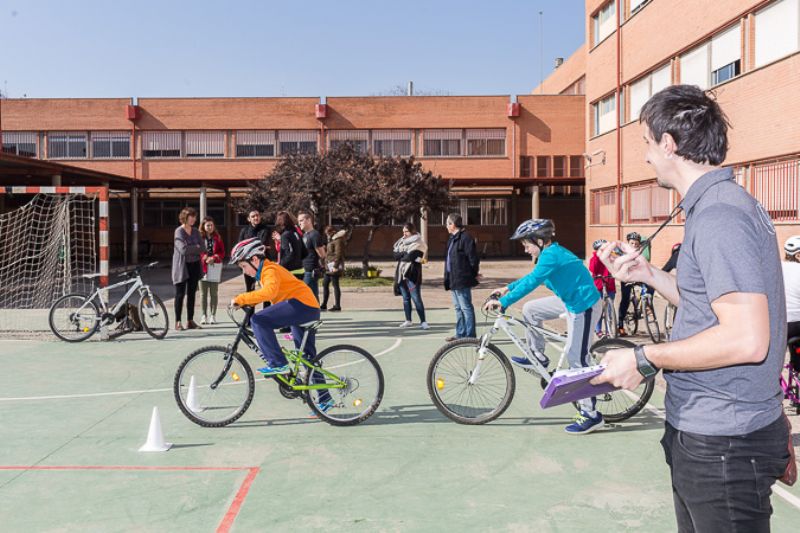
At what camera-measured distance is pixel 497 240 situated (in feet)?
154

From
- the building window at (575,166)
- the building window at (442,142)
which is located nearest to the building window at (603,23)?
the building window at (575,166)

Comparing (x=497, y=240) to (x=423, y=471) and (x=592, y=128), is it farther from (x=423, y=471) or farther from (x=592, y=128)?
(x=423, y=471)

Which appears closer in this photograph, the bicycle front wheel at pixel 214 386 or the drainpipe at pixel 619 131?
the bicycle front wheel at pixel 214 386

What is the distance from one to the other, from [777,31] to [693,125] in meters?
17.3

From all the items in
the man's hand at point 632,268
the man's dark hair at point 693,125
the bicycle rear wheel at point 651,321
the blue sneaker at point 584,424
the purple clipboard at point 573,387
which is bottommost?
the blue sneaker at point 584,424

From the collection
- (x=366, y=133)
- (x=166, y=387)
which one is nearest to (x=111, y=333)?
(x=166, y=387)

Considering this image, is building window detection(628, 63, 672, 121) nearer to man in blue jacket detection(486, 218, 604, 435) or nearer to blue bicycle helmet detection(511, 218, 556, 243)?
blue bicycle helmet detection(511, 218, 556, 243)

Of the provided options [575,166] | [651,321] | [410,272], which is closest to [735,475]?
[651,321]

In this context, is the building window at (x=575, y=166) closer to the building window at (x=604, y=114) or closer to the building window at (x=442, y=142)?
the building window at (x=442, y=142)

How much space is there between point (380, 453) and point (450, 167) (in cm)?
3952

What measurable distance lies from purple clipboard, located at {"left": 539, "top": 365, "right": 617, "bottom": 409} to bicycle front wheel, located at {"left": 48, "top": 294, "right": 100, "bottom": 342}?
11.0 meters

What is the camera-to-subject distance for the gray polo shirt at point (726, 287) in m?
2.21

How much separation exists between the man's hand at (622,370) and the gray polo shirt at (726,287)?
0.44ft

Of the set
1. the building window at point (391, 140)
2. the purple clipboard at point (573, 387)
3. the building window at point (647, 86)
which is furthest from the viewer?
the building window at point (391, 140)
